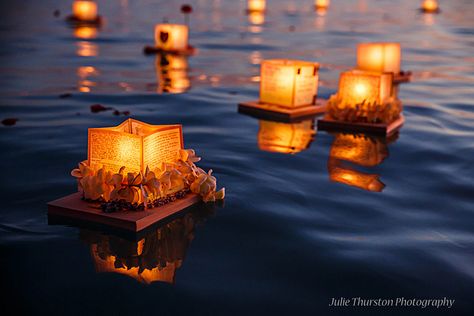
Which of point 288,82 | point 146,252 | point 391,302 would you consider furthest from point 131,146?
point 288,82

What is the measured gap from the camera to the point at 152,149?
781cm

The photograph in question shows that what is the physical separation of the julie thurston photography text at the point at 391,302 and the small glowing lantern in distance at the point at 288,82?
914cm

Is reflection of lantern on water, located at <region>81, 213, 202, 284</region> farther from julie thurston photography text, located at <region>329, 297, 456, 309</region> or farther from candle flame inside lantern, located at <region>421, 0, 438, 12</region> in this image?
candle flame inside lantern, located at <region>421, 0, 438, 12</region>

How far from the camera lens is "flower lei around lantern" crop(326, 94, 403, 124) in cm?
1348

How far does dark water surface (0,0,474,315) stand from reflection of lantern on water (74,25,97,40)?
1146 cm

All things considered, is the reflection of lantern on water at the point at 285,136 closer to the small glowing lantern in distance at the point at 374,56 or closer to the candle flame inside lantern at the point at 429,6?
the small glowing lantern in distance at the point at 374,56

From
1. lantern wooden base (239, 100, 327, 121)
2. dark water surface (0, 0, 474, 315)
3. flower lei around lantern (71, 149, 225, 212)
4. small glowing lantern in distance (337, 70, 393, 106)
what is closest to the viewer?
dark water surface (0, 0, 474, 315)

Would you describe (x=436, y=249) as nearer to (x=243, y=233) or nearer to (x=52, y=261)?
(x=243, y=233)

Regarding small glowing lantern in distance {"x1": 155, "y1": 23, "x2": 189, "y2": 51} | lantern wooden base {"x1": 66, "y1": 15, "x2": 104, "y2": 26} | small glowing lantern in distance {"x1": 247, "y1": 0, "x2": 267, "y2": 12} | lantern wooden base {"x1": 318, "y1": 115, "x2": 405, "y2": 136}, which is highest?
small glowing lantern in distance {"x1": 247, "y1": 0, "x2": 267, "y2": 12}

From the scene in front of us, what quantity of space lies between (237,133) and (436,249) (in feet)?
20.9

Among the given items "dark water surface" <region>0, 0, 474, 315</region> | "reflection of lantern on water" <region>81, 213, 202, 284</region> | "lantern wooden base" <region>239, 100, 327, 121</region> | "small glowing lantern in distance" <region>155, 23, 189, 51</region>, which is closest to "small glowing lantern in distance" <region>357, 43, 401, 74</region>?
"dark water surface" <region>0, 0, 474, 315</region>

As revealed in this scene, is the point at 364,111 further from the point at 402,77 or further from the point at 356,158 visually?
the point at 402,77

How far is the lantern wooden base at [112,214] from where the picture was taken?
7395mm

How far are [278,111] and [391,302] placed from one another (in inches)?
355
